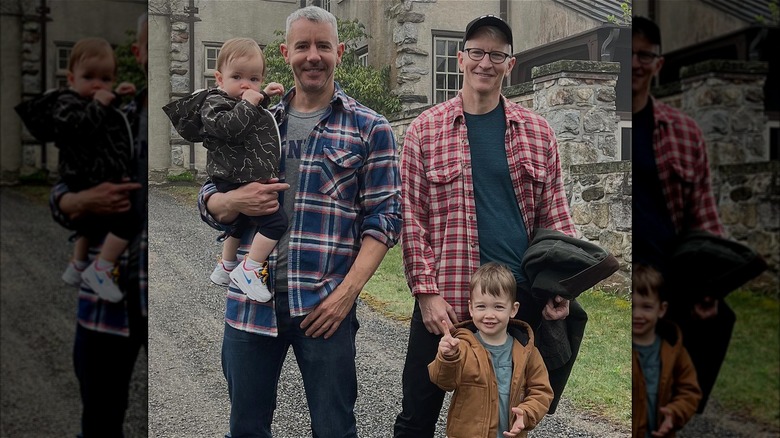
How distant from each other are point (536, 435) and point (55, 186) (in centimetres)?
204

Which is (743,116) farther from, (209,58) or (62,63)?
(209,58)

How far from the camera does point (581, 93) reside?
11.4 ft

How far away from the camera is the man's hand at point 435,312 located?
3334mm

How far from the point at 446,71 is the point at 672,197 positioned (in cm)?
139

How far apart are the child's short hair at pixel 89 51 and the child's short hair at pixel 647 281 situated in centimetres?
146

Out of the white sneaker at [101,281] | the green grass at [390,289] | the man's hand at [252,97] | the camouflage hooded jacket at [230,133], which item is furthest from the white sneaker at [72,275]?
the green grass at [390,289]

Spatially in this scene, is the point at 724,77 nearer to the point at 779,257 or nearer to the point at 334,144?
the point at 779,257

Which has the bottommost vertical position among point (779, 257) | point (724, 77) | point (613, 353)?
point (613, 353)

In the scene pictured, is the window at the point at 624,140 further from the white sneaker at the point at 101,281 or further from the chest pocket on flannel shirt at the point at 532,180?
the white sneaker at the point at 101,281

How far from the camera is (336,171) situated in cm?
315

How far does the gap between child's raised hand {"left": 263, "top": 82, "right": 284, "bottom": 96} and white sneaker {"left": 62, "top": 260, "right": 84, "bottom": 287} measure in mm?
1037

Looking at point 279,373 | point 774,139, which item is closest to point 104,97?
point 279,373

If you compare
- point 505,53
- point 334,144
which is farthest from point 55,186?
point 505,53

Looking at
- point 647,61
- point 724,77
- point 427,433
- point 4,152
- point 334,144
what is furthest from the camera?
point 427,433
